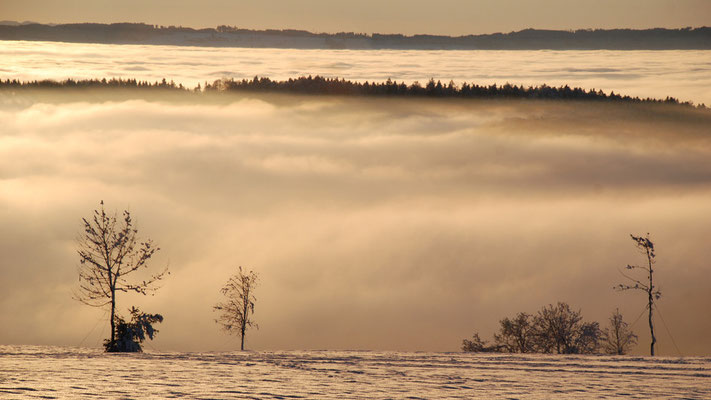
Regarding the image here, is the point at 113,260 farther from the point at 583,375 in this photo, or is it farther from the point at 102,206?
the point at 583,375

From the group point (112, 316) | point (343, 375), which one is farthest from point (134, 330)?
point (343, 375)

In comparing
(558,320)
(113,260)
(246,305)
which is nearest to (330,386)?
(113,260)

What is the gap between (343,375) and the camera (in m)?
27.1

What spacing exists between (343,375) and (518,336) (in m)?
45.7

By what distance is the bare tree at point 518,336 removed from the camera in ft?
228

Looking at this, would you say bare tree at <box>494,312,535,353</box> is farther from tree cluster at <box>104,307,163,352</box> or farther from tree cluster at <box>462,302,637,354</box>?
tree cluster at <box>104,307,163,352</box>

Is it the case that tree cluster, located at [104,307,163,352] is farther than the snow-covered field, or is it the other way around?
tree cluster, located at [104,307,163,352]

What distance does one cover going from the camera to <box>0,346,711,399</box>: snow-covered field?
77.3ft

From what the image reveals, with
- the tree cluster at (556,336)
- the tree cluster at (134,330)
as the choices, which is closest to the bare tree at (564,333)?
the tree cluster at (556,336)

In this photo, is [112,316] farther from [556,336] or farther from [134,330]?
[556,336]

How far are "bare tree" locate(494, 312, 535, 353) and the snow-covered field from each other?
39.5 meters

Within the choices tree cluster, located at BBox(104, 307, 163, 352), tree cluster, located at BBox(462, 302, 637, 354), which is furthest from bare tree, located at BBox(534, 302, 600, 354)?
tree cluster, located at BBox(104, 307, 163, 352)

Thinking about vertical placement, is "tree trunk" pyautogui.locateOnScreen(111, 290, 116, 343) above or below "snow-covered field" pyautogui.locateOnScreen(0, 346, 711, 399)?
above

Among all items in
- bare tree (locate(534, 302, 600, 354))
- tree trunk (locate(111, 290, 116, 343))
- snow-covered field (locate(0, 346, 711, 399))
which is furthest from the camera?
bare tree (locate(534, 302, 600, 354))
